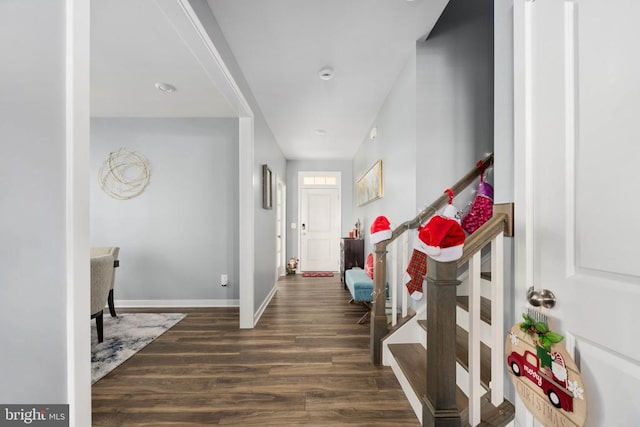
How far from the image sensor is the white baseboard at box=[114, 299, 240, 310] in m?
3.57

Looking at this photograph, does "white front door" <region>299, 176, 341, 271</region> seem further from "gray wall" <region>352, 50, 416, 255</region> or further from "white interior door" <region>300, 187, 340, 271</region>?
"gray wall" <region>352, 50, 416, 255</region>

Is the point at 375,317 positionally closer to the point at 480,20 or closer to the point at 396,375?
the point at 396,375

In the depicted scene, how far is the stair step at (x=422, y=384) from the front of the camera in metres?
1.06

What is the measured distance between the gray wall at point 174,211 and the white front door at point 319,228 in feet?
8.23

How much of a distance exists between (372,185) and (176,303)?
121 inches

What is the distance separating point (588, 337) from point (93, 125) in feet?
16.2

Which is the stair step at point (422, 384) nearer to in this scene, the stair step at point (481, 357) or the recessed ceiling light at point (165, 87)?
the stair step at point (481, 357)

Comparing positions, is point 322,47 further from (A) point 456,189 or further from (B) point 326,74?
(A) point 456,189

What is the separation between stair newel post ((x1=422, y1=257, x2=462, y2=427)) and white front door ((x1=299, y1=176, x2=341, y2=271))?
196 inches

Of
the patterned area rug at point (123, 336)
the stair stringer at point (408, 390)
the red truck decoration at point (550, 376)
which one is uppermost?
the red truck decoration at point (550, 376)

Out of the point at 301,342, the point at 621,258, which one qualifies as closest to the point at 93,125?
the point at 301,342

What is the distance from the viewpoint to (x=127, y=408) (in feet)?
5.35

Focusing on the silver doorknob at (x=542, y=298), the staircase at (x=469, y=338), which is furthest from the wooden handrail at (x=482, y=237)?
the silver doorknob at (x=542, y=298)

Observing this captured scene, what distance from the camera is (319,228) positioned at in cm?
609
